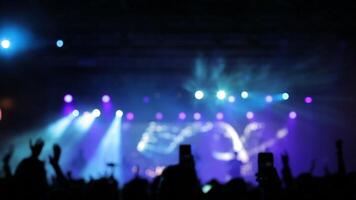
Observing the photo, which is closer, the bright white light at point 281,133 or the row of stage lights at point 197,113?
the row of stage lights at point 197,113

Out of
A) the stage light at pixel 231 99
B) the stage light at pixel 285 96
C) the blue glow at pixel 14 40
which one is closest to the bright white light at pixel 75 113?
Answer: the blue glow at pixel 14 40

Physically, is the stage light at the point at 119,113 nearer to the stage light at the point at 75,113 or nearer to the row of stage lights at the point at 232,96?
the stage light at the point at 75,113

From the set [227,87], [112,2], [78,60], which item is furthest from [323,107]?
[112,2]

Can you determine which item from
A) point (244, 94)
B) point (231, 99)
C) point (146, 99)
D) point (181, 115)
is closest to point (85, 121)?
point (146, 99)

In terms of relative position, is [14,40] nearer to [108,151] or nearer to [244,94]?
[108,151]

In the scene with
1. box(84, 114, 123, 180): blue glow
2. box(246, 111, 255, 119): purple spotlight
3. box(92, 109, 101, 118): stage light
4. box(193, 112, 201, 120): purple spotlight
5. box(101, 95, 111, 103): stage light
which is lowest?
box(84, 114, 123, 180): blue glow

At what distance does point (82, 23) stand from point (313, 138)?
1084 centimetres

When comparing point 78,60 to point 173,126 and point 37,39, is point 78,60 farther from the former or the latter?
point 173,126

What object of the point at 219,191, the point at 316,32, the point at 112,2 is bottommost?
the point at 219,191

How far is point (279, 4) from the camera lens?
8445 millimetres

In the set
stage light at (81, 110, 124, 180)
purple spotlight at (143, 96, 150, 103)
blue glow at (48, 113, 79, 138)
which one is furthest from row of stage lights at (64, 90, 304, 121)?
purple spotlight at (143, 96, 150, 103)

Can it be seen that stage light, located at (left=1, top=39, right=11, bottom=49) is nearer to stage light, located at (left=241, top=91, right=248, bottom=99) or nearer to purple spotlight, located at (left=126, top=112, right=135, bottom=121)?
purple spotlight, located at (left=126, top=112, right=135, bottom=121)

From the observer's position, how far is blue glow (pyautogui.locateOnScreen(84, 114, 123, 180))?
650 inches

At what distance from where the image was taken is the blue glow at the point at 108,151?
16.5m
